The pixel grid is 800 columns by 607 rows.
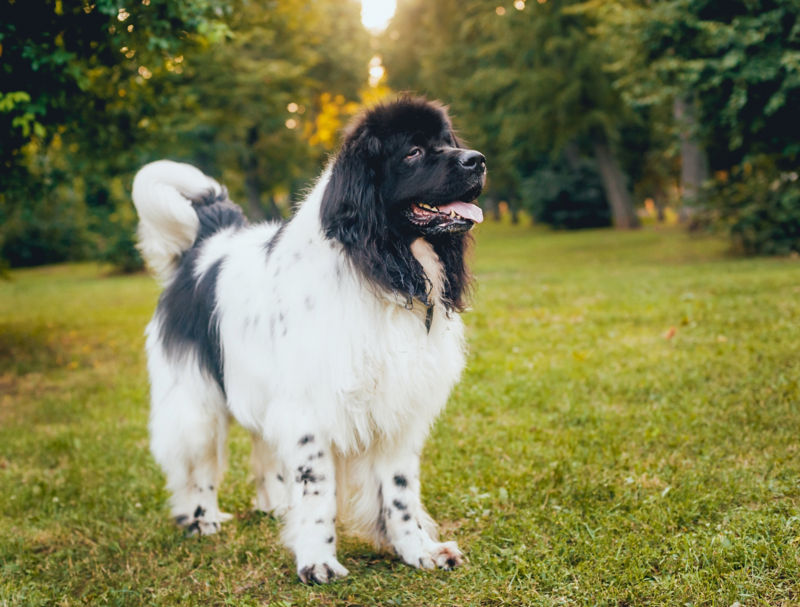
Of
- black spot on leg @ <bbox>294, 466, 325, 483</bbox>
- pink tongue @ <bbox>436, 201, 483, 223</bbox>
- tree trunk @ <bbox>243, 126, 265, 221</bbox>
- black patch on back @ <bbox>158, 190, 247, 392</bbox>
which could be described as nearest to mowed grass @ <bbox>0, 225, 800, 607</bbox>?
black spot on leg @ <bbox>294, 466, 325, 483</bbox>

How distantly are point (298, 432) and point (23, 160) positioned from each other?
21.6 feet

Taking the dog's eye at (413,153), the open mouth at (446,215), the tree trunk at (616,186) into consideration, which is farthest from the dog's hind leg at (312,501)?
the tree trunk at (616,186)

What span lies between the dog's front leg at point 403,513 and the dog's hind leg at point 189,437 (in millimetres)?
986

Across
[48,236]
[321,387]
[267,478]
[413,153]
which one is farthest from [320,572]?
[48,236]

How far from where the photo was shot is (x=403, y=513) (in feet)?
10.9

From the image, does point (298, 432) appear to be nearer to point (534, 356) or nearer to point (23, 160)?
point (534, 356)

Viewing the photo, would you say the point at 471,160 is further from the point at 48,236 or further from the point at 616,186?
the point at 48,236

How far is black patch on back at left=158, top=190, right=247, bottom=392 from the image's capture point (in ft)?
11.9

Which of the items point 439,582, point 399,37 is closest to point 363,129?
point 439,582

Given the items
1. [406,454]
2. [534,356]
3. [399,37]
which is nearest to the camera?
[406,454]

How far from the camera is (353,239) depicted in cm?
297

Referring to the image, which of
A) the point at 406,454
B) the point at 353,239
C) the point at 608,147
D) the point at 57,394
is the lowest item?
the point at 57,394

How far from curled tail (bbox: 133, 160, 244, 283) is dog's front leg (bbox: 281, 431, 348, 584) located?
161 centimetres

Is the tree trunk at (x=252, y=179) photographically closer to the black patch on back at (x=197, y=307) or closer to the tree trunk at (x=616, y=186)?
the tree trunk at (x=616, y=186)
